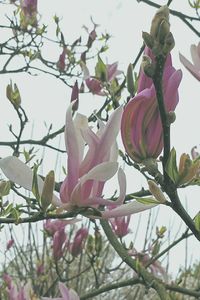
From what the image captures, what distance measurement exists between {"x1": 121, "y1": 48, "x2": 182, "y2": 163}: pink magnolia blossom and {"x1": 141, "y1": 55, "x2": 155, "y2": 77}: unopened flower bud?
0.05 meters

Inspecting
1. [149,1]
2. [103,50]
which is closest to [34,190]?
[149,1]

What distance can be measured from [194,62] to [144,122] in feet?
0.61

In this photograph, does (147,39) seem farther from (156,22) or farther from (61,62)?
(61,62)

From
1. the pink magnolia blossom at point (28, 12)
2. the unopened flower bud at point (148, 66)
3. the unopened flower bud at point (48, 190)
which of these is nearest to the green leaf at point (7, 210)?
the unopened flower bud at point (48, 190)

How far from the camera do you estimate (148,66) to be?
0.69 m

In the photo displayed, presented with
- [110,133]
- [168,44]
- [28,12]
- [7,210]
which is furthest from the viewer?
[28,12]

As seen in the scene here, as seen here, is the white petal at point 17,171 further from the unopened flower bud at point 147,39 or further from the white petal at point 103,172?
the unopened flower bud at point 147,39

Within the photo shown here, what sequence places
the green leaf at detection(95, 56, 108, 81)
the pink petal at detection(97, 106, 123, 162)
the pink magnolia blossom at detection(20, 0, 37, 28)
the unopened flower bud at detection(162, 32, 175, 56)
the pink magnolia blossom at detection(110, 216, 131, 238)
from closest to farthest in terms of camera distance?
the unopened flower bud at detection(162, 32, 175, 56)
the pink petal at detection(97, 106, 123, 162)
the green leaf at detection(95, 56, 108, 81)
the pink magnolia blossom at detection(110, 216, 131, 238)
the pink magnolia blossom at detection(20, 0, 37, 28)

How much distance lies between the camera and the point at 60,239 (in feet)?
7.16

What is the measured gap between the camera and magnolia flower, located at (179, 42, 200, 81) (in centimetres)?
85

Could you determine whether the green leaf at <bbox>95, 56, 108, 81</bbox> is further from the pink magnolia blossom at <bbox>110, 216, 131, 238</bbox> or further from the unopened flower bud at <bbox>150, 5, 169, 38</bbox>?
the pink magnolia blossom at <bbox>110, 216, 131, 238</bbox>

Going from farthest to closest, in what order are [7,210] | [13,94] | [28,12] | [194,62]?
[28,12] → [13,94] → [7,210] → [194,62]

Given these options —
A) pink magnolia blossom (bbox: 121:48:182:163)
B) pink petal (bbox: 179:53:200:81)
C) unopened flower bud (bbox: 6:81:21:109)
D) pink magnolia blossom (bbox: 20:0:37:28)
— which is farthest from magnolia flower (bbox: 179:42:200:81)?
pink magnolia blossom (bbox: 20:0:37:28)

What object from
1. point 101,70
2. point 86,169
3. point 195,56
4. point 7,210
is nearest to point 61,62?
point 101,70
